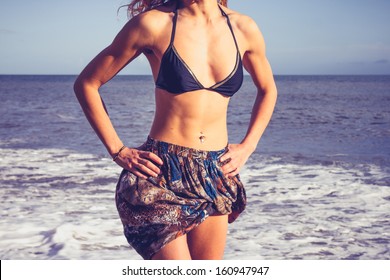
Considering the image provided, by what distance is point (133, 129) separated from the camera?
19.7 metres

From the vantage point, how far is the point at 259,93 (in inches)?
126

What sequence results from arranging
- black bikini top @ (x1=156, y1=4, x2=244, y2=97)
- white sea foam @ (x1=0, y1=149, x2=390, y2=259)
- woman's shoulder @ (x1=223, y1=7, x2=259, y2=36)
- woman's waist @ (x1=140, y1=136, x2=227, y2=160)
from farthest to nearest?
white sea foam @ (x1=0, y1=149, x2=390, y2=259) → woman's shoulder @ (x1=223, y1=7, x2=259, y2=36) → woman's waist @ (x1=140, y1=136, x2=227, y2=160) → black bikini top @ (x1=156, y1=4, x2=244, y2=97)

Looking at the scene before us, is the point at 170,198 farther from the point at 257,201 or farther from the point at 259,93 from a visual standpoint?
the point at 257,201

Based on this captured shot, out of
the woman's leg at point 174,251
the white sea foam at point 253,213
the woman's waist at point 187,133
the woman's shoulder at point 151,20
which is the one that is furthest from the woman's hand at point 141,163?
the white sea foam at point 253,213

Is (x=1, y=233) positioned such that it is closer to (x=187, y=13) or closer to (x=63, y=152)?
(x=187, y=13)

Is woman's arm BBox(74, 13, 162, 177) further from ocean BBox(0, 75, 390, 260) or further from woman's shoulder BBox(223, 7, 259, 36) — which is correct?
ocean BBox(0, 75, 390, 260)

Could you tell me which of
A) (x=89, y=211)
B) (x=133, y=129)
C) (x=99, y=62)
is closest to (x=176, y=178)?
(x=99, y=62)

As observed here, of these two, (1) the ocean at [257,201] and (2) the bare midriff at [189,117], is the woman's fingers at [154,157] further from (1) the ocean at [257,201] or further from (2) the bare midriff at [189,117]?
(1) the ocean at [257,201]

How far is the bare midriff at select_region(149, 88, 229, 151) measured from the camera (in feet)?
8.80

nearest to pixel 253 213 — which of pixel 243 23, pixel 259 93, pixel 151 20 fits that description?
pixel 259 93

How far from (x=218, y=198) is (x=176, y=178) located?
0.23 metres

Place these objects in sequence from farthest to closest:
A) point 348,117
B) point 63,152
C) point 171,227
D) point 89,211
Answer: point 348,117
point 63,152
point 89,211
point 171,227

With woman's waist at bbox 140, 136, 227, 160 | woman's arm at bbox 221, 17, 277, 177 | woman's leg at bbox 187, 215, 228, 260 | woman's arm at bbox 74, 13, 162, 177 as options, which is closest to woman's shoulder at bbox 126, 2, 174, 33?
woman's arm at bbox 74, 13, 162, 177

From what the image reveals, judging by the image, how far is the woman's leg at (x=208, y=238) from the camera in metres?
2.78
